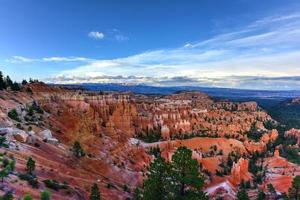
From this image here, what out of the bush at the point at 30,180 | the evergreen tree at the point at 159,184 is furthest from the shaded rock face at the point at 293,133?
the bush at the point at 30,180

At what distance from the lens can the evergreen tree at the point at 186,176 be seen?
3019 cm

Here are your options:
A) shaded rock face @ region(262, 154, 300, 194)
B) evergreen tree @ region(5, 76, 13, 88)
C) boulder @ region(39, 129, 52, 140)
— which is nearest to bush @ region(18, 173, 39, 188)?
boulder @ region(39, 129, 52, 140)

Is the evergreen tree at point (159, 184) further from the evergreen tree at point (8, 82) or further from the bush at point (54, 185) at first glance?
the evergreen tree at point (8, 82)

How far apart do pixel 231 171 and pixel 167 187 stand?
74.5 m

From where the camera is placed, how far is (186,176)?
99.0 ft

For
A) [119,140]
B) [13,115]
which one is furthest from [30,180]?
[119,140]

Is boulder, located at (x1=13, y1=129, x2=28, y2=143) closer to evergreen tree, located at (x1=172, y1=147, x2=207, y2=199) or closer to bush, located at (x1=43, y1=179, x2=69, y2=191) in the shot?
bush, located at (x1=43, y1=179, x2=69, y2=191)

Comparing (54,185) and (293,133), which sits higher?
(54,185)

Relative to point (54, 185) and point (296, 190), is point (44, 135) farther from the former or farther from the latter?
point (296, 190)

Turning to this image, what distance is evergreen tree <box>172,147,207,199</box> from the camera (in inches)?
1188

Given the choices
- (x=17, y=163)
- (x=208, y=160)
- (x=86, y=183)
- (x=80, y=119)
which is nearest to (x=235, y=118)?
(x=208, y=160)

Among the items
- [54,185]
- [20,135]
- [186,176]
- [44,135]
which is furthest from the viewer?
[44,135]

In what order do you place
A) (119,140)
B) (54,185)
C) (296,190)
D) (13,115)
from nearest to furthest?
(54,185) → (13,115) → (296,190) → (119,140)

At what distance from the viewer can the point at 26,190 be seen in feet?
111
